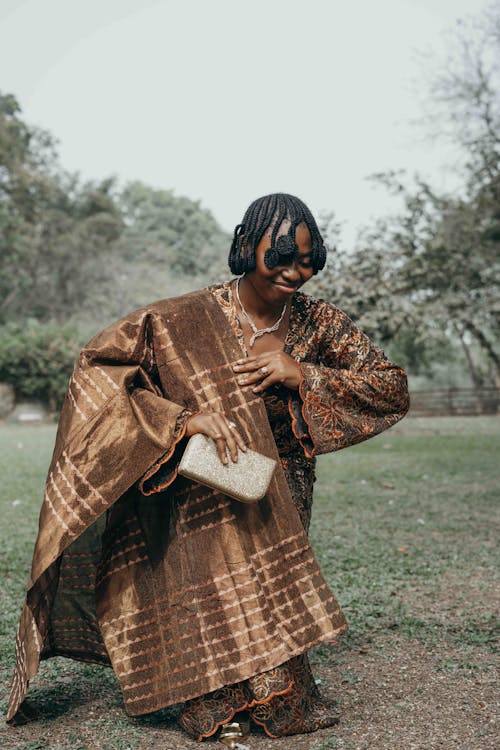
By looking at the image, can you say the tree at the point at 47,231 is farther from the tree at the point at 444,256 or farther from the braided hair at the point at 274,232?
the braided hair at the point at 274,232

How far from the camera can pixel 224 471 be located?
3162mm

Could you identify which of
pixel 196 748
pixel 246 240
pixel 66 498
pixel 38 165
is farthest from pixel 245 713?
pixel 38 165

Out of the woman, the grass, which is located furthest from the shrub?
the woman

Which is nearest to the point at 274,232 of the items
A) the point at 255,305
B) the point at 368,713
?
the point at 255,305

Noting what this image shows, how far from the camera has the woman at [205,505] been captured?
130 inches

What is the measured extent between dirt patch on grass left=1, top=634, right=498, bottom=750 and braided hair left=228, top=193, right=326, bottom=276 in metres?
1.79

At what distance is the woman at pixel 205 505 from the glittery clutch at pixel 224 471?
0.15ft

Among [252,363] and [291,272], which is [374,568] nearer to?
[252,363]

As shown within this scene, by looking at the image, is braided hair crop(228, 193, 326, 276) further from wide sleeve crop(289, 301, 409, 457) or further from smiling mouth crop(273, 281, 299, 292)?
wide sleeve crop(289, 301, 409, 457)

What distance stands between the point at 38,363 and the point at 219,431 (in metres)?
26.4

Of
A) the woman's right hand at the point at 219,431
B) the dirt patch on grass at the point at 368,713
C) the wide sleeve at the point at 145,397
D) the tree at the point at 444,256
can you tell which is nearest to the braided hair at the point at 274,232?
the wide sleeve at the point at 145,397

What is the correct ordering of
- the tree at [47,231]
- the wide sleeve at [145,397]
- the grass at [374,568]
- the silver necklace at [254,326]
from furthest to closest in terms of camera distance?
the tree at [47,231], the grass at [374,568], the silver necklace at [254,326], the wide sleeve at [145,397]

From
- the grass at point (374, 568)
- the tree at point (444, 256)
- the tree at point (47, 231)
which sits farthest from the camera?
the tree at point (47, 231)

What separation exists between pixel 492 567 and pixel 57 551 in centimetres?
416
